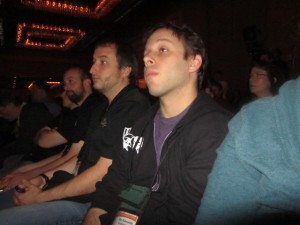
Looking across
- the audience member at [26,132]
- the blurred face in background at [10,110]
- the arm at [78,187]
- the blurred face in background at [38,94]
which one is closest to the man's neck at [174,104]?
the arm at [78,187]

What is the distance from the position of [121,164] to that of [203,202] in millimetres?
845

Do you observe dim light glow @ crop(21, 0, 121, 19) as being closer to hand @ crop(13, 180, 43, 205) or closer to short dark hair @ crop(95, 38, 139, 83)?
short dark hair @ crop(95, 38, 139, 83)

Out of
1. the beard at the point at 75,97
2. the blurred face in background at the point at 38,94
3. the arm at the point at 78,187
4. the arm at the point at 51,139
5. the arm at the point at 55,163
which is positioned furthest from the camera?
the blurred face in background at the point at 38,94

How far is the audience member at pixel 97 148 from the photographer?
1.63m

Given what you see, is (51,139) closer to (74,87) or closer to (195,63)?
(74,87)

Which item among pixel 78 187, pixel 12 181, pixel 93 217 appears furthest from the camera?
pixel 12 181

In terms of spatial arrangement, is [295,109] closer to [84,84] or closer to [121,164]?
[121,164]

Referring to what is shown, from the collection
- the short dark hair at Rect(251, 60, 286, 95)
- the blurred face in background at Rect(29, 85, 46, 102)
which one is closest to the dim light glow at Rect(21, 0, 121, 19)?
the blurred face in background at Rect(29, 85, 46, 102)

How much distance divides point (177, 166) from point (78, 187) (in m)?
0.81

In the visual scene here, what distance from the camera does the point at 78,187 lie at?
1.79m

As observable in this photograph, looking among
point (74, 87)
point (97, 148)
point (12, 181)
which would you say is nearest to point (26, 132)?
point (74, 87)

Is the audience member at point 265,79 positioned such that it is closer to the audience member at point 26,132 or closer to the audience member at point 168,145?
the audience member at point 168,145

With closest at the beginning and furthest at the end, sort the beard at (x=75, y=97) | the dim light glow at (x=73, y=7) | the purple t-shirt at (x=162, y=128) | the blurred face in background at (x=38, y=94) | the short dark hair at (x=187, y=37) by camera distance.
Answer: the purple t-shirt at (x=162, y=128)
the short dark hair at (x=187, y=37)
the beard at (x=75, y=97)
the blurred face in background at (x=38, y=94)
the dim light glow at (x=73, y=7)

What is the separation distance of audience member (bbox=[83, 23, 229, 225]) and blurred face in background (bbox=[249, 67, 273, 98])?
141 cm
